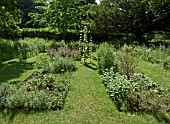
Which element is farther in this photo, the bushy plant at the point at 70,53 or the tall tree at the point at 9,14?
the tall tree at the point at 9,14

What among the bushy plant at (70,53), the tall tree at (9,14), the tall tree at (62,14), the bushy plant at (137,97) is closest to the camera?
the bushy plant at (137,97)

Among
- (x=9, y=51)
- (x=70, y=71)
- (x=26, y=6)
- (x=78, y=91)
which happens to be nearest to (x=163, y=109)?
(x=78, y=91)

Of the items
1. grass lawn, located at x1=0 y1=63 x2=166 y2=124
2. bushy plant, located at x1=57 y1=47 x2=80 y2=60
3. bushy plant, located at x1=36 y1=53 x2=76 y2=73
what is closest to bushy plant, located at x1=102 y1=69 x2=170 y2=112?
grass lawn, located at x1=0 y1=63 x2=166 y2=124

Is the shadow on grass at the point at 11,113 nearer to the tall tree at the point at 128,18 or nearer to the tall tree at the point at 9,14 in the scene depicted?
the tall tree at the point at 9,14

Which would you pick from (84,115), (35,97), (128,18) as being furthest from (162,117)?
(128,18)

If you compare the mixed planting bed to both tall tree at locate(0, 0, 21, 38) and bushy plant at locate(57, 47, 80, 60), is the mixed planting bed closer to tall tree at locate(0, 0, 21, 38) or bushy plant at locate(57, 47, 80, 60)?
bushy plant at locate(57, 47, 80, 60)

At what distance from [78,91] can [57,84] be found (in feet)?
2.25

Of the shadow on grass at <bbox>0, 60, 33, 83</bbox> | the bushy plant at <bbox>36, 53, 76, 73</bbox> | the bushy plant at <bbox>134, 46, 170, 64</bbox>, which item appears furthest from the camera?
the bushy plant at <bbox>134, 46, 170, 64</bbox>

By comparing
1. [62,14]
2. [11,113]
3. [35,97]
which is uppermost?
[62,14]

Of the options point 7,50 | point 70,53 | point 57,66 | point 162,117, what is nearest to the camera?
point 162,117

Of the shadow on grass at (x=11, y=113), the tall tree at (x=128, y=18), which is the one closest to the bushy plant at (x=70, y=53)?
the shadow on grass at (x=11, y=113)

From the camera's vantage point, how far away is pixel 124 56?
7.65 meters

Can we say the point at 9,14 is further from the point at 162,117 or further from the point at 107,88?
the point at 162,117

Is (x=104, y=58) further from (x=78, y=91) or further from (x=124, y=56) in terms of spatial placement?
(x=78, y=91)
